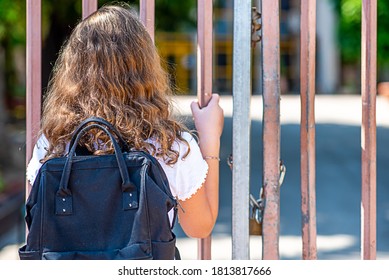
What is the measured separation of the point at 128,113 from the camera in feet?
6.85

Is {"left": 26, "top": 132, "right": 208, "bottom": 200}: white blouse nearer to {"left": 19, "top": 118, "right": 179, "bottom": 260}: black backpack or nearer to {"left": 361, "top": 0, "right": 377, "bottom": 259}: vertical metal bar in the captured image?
{"left": 19, "top": 118, "right": 179, "bottom": 260}: black backpack

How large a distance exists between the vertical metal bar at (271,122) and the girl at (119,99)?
311mm

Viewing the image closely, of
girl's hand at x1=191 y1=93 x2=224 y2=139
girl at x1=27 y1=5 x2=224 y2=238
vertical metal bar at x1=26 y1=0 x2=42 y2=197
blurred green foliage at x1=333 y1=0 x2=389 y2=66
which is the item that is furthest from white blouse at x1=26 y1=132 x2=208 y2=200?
blurred green foliage at x1=333 y1=0 x2=389 y2=66

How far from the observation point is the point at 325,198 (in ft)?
36.1

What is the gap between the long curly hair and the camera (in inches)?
81.8

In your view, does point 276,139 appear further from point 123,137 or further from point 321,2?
point 321,2

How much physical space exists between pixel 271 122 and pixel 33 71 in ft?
2.75

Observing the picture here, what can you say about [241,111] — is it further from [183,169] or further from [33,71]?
[33,71]

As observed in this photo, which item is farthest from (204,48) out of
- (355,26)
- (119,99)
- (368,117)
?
(355,26)

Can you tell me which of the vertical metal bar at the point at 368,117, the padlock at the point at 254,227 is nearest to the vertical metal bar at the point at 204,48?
the padlock at the point at 254,227

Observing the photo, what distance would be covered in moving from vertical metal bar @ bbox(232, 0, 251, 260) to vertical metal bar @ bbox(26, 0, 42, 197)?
69 cm

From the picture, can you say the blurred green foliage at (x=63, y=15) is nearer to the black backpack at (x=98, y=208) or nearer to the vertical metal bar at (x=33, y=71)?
the vertical metal bar at (x=33, y=71)
